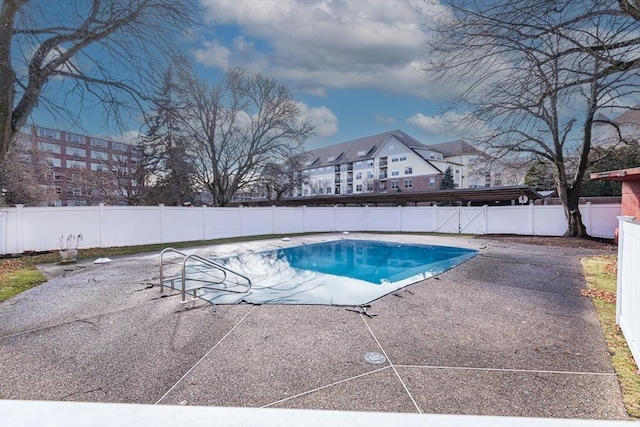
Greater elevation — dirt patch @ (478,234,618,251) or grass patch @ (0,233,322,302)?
grass patch @ (0,233,322,302)

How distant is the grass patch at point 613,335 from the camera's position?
2.69 metres

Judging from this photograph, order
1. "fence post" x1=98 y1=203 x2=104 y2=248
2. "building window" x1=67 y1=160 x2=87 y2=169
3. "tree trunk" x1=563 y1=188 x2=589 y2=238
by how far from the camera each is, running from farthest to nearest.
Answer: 1. "building window" x1=67 y1=160 x2=87 y2=169
2. "tree trunk" x1=563 y1=188 x2=589 y2=238
3. "fence post" x1=98 y1=203 x2=104 y2=248

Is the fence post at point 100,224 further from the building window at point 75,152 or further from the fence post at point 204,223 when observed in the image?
the building window at point 75,152

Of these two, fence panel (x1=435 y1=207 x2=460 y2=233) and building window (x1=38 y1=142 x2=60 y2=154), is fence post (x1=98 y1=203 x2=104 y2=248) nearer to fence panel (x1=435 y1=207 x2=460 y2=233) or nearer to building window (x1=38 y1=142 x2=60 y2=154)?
building window (x1=38 y1=142 x2=60 y2=154)

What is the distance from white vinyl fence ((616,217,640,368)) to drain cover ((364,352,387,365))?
7.86 feet

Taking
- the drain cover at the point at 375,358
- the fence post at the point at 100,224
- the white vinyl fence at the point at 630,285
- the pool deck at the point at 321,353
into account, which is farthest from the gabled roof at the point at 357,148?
the drain cover at the point at 375,358

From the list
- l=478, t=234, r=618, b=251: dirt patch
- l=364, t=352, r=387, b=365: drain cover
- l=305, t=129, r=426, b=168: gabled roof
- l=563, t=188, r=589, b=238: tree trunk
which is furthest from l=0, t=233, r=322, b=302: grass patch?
l=305, t=129, r=426, b=168: gabled roof

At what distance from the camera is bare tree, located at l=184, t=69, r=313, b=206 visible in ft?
78.2

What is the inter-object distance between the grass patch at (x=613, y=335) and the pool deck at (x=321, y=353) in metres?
0.09

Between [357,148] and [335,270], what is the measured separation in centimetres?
4471

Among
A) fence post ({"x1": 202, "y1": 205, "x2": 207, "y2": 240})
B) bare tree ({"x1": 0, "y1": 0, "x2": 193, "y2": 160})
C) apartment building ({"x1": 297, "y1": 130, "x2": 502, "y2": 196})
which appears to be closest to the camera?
bare tree ({"x1": 0, "y1": 0, "x2": 193, "y2": 160})

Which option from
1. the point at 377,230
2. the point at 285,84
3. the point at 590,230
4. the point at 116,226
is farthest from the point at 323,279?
the point at 285,84

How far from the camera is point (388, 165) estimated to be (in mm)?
45625

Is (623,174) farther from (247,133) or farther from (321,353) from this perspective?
(247,133)
